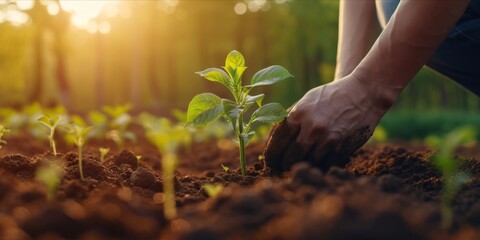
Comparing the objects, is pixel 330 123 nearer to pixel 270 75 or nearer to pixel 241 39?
pixel 270 75

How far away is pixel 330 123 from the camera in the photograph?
203 cm

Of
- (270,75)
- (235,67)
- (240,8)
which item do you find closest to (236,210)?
(270,75)

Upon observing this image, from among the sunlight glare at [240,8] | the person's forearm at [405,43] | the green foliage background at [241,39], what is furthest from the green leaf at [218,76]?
the sunlight glare at [240,8]

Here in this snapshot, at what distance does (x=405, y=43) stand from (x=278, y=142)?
631 mm

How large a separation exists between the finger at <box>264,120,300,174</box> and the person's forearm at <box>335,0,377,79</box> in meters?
0.70

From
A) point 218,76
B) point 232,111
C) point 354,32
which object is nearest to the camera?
point 232,111

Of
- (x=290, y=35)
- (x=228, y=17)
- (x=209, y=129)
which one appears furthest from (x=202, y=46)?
(x=209, y=129)

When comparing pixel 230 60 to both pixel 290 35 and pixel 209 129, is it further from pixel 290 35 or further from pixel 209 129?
pixel 290 35

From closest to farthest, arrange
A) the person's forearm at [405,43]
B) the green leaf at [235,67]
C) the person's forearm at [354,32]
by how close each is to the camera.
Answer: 1. the person's forearm at [405,43]
2. the green leaf at [235,67]
3. the person's forearm at [354,32]

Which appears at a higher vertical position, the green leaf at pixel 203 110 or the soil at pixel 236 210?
the green leaf at pixel 203 110

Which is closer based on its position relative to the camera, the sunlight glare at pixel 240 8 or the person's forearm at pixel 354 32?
the person's forearm at pixel 354 32

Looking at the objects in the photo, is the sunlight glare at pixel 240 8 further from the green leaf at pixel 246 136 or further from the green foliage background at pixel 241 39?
the green leaf at pixel 246 136

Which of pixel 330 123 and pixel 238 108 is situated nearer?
pixel 330 123

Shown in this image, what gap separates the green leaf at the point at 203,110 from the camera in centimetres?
213
